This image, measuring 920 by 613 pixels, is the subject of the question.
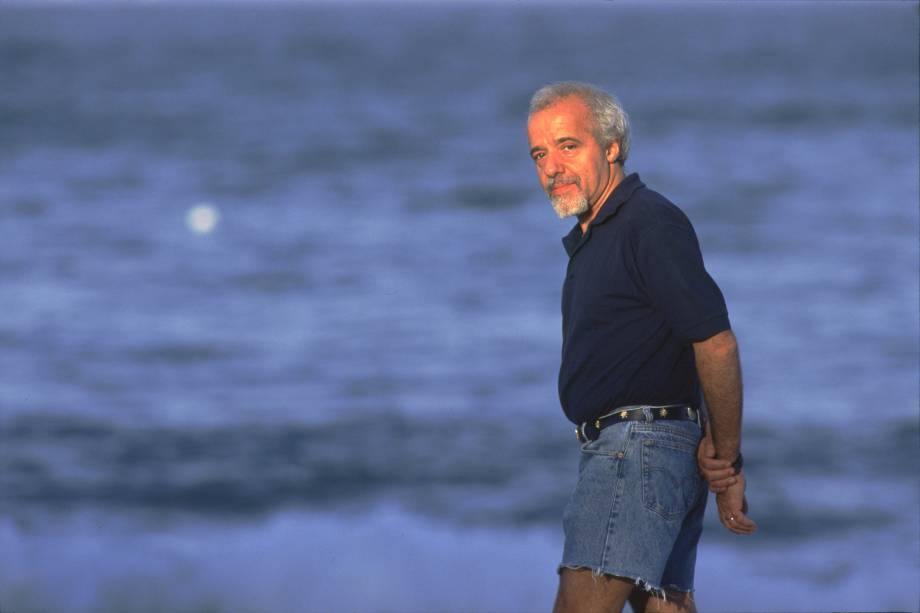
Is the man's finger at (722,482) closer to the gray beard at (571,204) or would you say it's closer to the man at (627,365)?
the man at (627,365)

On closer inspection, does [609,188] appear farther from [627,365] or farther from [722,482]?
[722,482]

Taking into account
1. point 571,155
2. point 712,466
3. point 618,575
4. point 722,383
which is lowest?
point 618,575

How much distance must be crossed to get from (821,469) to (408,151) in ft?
79.4

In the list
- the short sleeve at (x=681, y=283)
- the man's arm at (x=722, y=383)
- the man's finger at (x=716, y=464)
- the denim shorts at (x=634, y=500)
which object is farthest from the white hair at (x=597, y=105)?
the man's finger at (x=716, y=464)

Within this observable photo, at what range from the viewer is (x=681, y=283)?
10.1ft

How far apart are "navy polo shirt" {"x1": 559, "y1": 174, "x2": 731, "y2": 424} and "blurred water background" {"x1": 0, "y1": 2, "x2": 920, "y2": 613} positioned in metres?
2.84

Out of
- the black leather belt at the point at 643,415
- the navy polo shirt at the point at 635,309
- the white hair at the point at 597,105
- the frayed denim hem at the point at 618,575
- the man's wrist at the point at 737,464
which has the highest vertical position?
the white hair at the point at 597,105

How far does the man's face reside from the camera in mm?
3336

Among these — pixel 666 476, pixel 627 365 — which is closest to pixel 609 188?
pixel 627 365

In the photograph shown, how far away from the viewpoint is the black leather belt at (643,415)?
3.27 m

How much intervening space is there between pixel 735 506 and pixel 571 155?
1.00 metres

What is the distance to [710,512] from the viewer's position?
8.16 m

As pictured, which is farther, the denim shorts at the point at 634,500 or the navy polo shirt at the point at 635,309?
A: the denim shorts at the point at 634,500

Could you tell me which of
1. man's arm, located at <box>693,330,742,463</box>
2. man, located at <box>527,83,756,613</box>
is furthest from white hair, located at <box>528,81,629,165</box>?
man's arm, located at <box>693,330,742,463</box>
